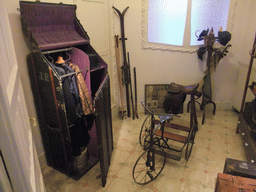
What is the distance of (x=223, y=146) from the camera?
297 cm

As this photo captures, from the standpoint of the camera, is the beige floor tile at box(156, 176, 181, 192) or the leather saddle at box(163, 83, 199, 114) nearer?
the beige floor tile at box(156, 176, 181, 192)

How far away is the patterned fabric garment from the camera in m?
2.20

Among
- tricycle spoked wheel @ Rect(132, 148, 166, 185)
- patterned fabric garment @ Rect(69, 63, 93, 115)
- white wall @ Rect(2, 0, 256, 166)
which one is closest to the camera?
patterned fabric garment @ Rect(69, 63, 93, 115)

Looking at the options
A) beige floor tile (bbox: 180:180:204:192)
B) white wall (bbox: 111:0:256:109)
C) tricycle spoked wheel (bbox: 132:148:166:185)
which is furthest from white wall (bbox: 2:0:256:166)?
beige floor tile (bbox: 180:180:204:192)

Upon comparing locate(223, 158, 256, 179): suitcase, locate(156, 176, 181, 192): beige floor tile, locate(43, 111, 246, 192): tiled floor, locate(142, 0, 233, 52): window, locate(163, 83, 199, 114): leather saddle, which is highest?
locate(142, 0, 233, 52): window

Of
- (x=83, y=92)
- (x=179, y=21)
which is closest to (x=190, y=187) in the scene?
(x=83, y=92)

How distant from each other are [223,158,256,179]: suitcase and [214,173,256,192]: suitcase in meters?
0.11

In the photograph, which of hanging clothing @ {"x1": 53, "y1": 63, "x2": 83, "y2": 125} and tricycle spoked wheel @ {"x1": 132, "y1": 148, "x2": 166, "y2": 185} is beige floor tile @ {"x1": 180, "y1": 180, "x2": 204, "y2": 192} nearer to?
tricycle spoked wheel @ {"x1": 132, "y1": 148, "x2": 166, "y2": 185}

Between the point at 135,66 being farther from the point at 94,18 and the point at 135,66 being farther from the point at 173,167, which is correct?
the point at 173,167

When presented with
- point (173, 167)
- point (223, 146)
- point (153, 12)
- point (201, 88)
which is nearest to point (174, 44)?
point (153, 12)

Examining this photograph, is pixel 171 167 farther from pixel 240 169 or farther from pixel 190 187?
pixel 240 169

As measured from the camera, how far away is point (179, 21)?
3.44 metres

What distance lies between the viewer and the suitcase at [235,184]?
5.46 feet

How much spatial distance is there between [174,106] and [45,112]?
1825 millimetres
